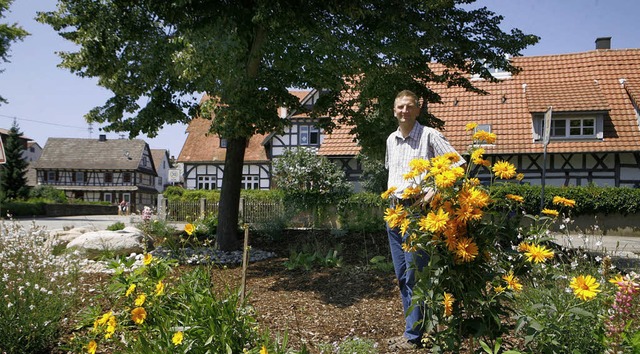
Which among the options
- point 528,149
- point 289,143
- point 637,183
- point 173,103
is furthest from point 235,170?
point 289,143

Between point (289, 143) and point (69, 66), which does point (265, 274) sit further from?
point (289, 143)

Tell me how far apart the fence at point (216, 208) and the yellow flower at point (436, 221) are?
18546 mm

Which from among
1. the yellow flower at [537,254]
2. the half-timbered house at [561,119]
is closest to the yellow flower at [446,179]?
the yellow flower at [537,254]

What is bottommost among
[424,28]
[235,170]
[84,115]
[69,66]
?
[235,170]

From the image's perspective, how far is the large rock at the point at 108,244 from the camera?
9.00m

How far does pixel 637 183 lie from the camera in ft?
66.9

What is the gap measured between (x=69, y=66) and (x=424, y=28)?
18.7 ft

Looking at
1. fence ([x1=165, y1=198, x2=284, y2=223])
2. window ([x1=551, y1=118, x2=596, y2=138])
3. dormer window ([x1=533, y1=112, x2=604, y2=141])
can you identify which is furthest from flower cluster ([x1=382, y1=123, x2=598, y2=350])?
window ([x1=551, y1=118, x2=596, y2=138])

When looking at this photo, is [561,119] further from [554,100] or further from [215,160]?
[215,160]

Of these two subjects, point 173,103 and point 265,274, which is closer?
point 265,274

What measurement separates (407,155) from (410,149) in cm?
5

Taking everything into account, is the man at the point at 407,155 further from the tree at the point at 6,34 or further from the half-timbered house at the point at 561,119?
the tree at the point at 6,34

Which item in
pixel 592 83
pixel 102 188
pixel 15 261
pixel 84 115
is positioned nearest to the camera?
pixel 15 261

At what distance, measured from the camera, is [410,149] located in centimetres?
388
